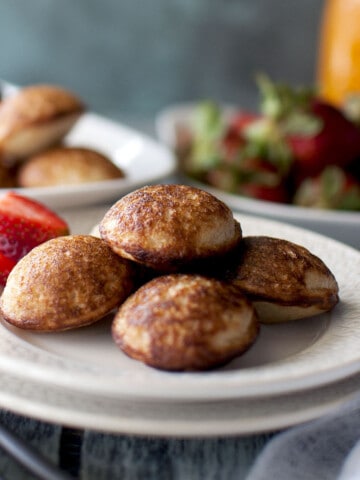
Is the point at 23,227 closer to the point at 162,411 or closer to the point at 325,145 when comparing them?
the point at 162,411

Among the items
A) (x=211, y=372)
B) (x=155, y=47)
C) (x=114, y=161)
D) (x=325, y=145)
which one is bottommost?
(x=155, y=47)

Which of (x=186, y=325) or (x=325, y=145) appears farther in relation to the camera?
(x=325, y=145)

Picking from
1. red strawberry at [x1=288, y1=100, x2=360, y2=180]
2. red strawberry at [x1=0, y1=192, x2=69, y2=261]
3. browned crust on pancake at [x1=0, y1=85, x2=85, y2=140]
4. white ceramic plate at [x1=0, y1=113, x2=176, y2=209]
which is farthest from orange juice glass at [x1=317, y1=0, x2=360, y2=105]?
red strawberry at [x1=0, y1=192, x2=69, y2=261]

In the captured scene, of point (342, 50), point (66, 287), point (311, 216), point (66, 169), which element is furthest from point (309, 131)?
point (66, 287)

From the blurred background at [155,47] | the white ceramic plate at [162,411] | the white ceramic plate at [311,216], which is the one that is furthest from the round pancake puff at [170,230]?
the blurred background at [155,47]

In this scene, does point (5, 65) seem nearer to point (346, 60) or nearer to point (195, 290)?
point (346, 60)

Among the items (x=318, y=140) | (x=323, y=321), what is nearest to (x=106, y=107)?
(x=318, y=140)

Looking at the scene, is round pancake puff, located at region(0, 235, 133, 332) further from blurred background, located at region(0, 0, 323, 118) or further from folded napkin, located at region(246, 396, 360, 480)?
blurred background, located at region(0, 0, 323, 118)
